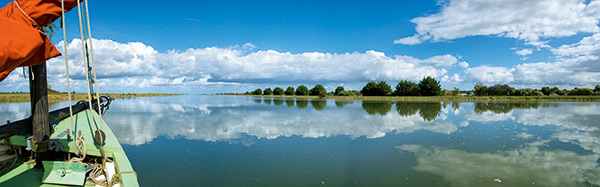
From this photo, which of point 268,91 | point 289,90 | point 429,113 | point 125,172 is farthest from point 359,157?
point 268,91

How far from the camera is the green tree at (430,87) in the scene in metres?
55.6

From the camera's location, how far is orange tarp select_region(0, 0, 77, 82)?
1408mm

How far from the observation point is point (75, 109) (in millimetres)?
5043

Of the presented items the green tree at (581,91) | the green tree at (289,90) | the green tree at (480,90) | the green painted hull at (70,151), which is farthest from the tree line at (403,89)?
the green painted hull at (70,151)

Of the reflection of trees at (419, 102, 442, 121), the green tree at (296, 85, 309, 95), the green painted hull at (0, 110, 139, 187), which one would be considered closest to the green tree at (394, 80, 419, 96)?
the green tree at (296, 85, 309, 95)

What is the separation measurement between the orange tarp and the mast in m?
0.87

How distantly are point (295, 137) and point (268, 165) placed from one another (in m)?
3.16

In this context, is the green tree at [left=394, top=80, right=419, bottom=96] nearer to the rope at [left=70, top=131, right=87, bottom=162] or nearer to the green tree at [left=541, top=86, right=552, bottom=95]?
the green tree at [left=541, top=86, right=552, bottom=95]

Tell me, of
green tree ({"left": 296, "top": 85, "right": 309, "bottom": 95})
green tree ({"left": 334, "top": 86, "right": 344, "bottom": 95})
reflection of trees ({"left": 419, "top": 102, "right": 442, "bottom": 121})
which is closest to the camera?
reflection of trees ({"left": 419, "top": 102, "right": 442, "bottom": 121})

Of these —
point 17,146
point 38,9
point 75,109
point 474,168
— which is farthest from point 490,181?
point 75,109

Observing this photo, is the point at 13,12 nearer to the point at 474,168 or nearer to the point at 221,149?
the point at 221,149

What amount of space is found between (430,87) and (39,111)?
61.0m

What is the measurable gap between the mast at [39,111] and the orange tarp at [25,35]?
87cm

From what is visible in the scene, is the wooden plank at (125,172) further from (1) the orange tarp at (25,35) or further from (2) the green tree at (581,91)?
(2) the green tree at (581,91)
